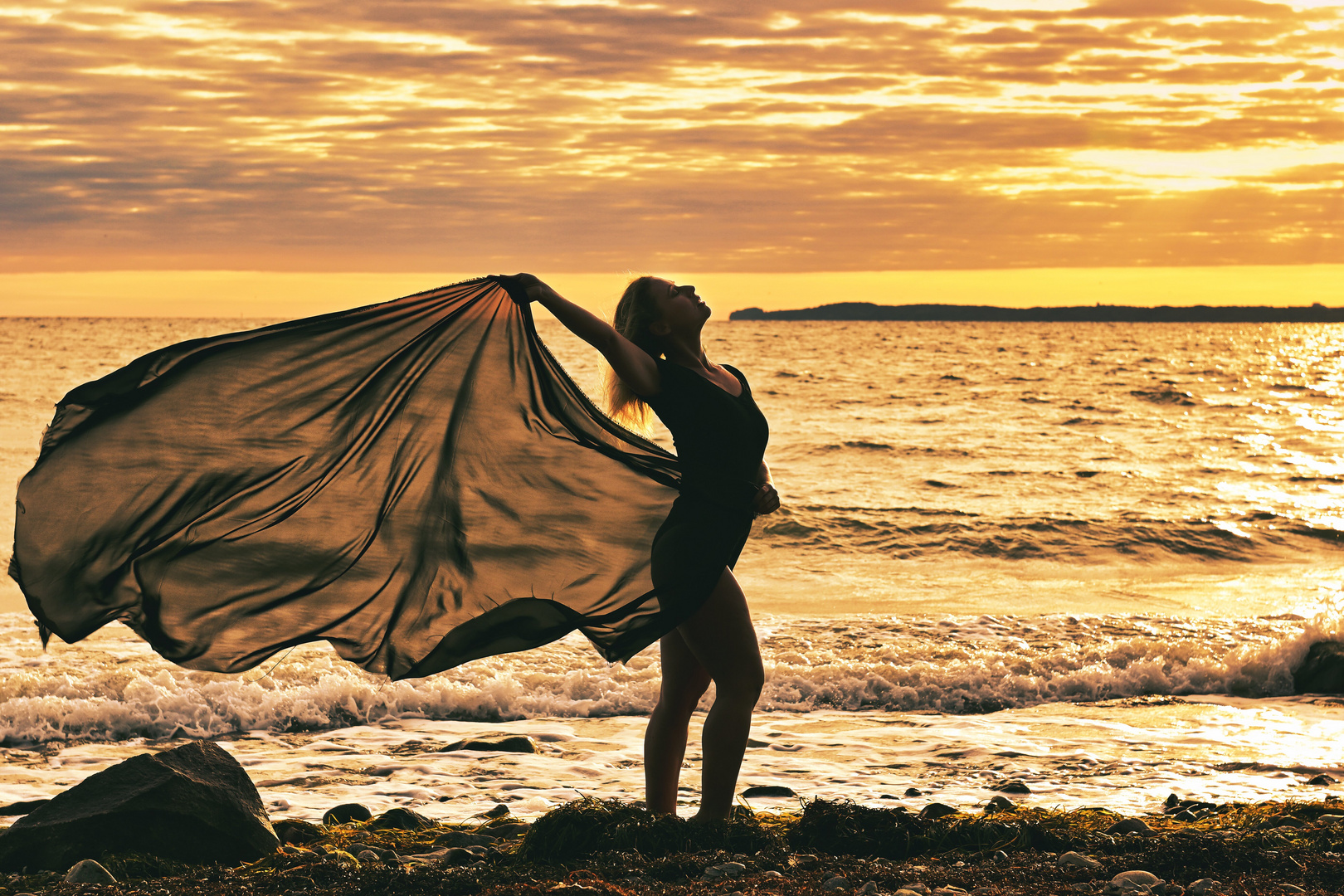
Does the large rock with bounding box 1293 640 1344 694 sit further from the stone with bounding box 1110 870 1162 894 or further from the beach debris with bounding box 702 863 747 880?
the beach debris with bounding box 702 863 747 880

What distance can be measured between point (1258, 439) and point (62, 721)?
32357mm

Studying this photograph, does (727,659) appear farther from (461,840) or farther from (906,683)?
(906,683)

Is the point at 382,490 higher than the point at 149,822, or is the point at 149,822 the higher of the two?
the point at 382,490

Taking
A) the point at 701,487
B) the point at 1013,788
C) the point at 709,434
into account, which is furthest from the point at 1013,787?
the point at 709,434

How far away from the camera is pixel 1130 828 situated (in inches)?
214

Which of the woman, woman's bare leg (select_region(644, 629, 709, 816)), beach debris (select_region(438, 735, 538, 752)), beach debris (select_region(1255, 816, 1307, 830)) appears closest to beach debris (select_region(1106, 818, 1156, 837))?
beach debris (select_region(1255, 816, 1307, 830))

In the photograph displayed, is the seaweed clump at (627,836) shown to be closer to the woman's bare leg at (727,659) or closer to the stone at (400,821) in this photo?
the woman's bare leg at (727,659)

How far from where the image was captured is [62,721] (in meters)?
8.20

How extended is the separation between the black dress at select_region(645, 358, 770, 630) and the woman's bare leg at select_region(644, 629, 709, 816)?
0.64ft

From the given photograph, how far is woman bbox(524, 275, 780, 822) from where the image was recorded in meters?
4.44

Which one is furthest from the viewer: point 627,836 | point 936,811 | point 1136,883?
point 936,811

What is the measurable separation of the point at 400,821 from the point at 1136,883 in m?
3.46

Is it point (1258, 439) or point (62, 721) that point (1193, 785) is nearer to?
point (62, 721)

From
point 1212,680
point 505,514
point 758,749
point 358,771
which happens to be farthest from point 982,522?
point 505,514
